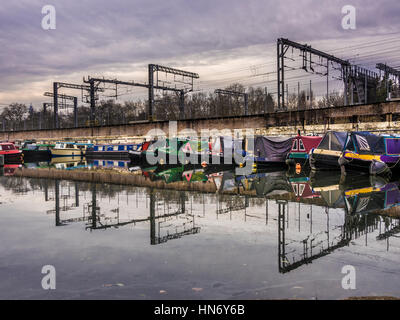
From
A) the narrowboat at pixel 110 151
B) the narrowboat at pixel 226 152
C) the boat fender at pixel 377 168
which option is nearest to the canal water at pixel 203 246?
the boat fender at pixel 377 168

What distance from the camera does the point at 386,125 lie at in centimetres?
2306

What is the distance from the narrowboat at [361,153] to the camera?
1784 cm

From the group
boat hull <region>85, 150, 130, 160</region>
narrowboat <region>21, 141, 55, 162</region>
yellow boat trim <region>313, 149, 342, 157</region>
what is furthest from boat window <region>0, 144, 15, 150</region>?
yellow boat trim <region>313, 149, 342, 157</region>

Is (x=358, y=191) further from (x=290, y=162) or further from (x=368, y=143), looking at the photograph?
(x=290, y=162)

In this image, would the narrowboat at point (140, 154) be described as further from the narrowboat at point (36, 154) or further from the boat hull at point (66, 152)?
the boat hull at point (66, 152)

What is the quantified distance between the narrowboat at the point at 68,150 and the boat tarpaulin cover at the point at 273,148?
72.8 ft

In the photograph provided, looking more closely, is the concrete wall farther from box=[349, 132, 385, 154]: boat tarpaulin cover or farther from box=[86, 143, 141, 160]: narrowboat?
box=[349, 132, 385, 154]: boat tarpaulin cover

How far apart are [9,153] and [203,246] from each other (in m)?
31.8

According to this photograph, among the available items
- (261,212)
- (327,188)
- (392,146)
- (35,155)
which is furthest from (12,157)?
(261,212)

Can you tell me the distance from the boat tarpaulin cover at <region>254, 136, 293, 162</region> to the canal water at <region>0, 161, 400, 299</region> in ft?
44.8

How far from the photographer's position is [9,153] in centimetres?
3325

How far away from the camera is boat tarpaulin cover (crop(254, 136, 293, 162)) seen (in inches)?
959
